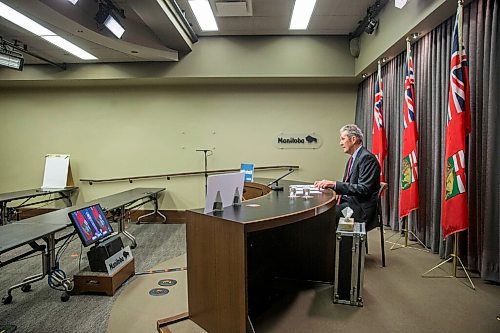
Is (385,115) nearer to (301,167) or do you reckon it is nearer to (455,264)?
(301,167)

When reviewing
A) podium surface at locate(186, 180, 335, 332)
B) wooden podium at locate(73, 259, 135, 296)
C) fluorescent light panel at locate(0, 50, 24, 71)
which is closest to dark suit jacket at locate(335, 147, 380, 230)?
podium surface at locate(186, 180, 335, 332)

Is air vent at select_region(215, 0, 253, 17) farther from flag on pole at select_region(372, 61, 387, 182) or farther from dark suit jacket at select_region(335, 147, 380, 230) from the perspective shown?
dark suit jacket at select_region(335, 147, 380, 230)

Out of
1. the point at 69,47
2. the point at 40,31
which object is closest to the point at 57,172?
the point at 69,47

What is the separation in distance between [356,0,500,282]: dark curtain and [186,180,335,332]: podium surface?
1.23 meters

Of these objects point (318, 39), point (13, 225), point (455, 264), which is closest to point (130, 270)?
point (13, 225)

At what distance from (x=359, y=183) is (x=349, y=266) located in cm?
85

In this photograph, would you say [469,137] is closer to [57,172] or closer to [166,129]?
[166,129]

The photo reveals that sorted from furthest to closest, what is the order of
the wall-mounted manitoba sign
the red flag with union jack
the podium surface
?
the wall-mounted manitoba sign
the red flag with union jack
the podium surface

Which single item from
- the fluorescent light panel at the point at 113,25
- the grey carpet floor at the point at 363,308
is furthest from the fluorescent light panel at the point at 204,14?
the grey carpet floor at the point at 363,308

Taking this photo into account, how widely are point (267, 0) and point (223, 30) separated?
1.19m

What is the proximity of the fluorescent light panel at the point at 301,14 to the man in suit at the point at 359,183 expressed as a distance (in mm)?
2074

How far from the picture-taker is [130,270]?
3088 mm

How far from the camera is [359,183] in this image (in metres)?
2.94

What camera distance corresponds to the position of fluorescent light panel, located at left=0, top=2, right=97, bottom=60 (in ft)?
Answer: 12.0
